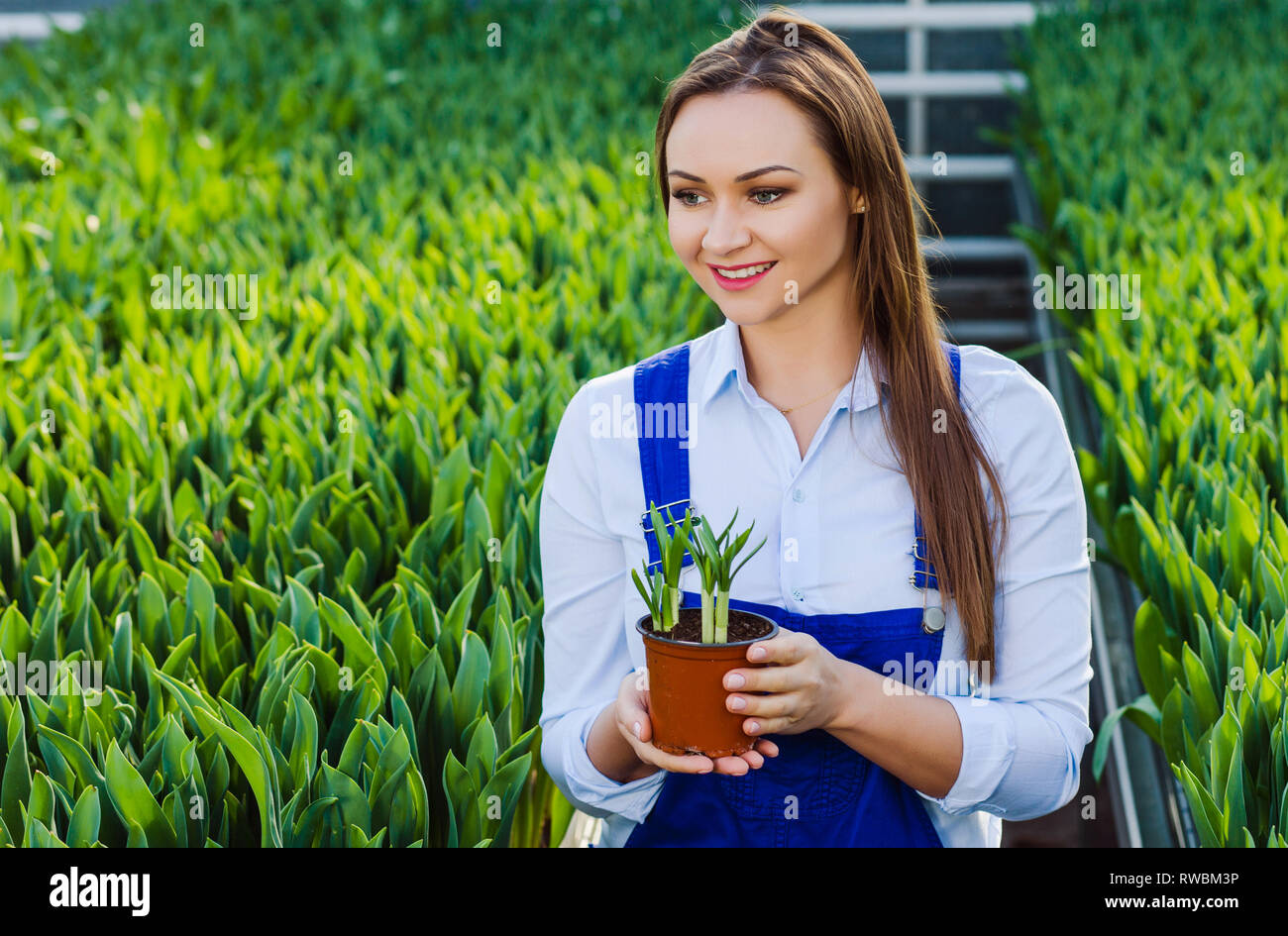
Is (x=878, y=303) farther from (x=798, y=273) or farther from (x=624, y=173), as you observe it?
(x=624, y=173)

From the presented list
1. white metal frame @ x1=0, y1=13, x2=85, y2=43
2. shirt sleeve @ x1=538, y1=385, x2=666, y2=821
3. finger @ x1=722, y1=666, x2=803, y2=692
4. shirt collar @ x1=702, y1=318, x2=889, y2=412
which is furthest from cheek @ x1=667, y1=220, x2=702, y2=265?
white metal frame @ x1=0, y1=13, x2=85, y2=43

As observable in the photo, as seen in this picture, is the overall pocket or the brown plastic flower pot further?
the overall pocket

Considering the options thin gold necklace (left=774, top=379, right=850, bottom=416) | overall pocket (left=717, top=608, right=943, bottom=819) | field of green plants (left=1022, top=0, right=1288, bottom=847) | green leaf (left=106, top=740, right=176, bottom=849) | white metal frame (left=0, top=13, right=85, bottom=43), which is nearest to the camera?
green leaf (left=106, top=740, right=176, bottom=849)

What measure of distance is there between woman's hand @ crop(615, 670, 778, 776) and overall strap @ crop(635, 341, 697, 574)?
19 centimetres

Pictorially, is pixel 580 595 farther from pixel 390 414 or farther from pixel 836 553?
pixel 390 414

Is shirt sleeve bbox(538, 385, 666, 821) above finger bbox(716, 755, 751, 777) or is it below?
above

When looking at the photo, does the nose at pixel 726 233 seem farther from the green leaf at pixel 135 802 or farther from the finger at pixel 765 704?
the green leaf at pixel 135 802

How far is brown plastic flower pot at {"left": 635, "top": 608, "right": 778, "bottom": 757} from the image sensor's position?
1510 millimetres

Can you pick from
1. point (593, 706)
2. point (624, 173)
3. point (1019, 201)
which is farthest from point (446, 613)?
point (1019, 201)

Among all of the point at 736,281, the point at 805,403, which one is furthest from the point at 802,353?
the point at 736,281

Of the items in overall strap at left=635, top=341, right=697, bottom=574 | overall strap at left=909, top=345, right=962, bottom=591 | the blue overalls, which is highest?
overall strap at left=635, top=341, right=697, bottom=574

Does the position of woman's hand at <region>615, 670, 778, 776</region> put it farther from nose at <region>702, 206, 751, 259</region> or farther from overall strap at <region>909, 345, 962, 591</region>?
nose at <region>702, 206, 751, 259</region>

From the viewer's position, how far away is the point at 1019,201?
307 inches

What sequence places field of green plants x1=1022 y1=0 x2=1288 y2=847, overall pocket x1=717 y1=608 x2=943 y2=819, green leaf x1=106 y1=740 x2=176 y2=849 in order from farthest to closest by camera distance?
field of green plants x1=1022 y1=0 x2=1288 y2=847 → overall pocket x1=717 y1=608 x2=943 y2=819 → green leaf x1=106 y1=740 x2=176 y2=849
